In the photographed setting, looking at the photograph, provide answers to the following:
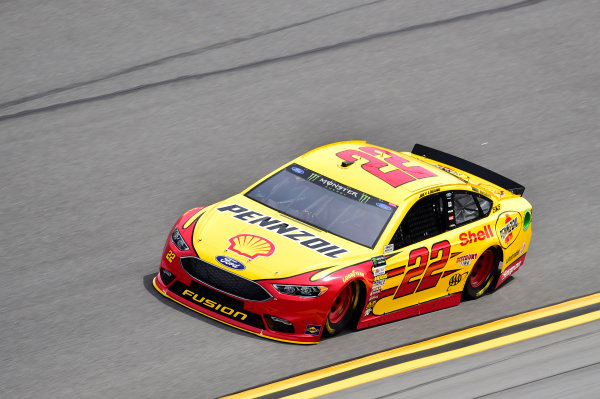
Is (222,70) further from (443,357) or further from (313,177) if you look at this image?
(443,357)

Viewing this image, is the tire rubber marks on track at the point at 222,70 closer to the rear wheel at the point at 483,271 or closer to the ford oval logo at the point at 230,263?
the ford oval logo at the point at 230,263

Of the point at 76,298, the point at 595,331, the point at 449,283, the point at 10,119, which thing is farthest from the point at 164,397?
the point at 10,119

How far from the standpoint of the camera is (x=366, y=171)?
9.86m

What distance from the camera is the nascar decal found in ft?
29.3

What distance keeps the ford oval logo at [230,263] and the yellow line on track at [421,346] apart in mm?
1091

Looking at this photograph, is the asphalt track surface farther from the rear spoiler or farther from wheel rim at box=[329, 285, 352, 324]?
the rear spoiler

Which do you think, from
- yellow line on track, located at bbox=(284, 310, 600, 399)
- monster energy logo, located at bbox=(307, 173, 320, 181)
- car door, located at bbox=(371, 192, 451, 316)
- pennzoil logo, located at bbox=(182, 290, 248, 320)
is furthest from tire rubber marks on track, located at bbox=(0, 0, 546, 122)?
yellow line on track, located at bbox=(284, 310, 600, 399)

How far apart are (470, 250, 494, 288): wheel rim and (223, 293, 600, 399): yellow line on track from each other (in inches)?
23.8

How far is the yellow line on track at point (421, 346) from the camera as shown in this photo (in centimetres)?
804

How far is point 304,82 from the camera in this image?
47.0 ft

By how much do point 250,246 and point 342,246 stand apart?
825mm

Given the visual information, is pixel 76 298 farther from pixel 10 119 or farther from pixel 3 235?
pixel 10 119

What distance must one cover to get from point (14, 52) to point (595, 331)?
9.03 metres

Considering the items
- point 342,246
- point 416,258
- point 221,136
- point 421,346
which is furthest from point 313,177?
point 221,136
